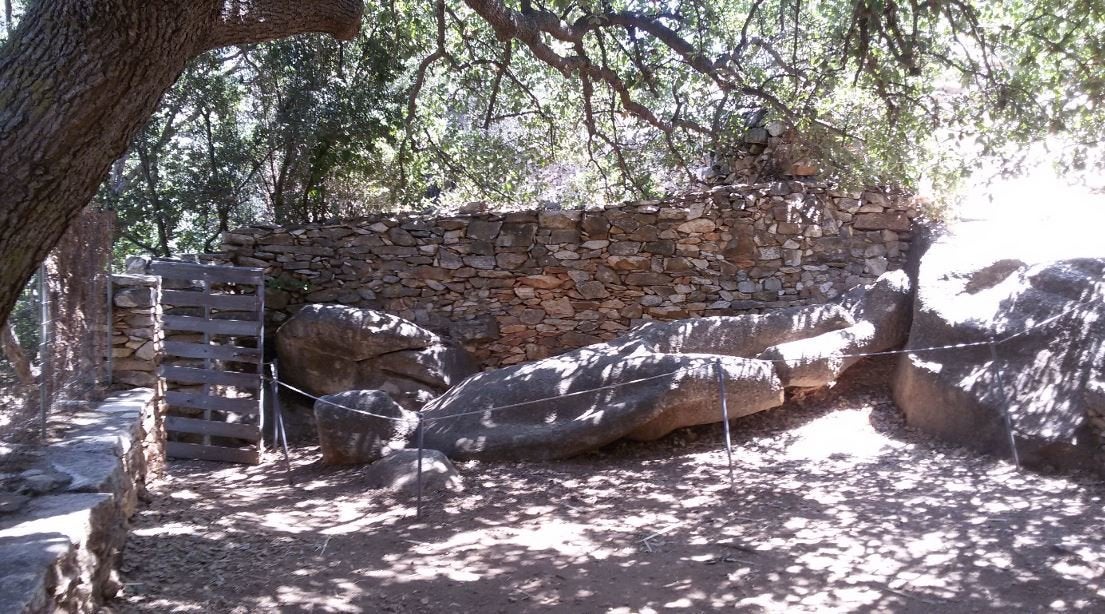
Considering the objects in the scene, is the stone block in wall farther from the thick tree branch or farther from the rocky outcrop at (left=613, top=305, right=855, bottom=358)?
the thick tree branch

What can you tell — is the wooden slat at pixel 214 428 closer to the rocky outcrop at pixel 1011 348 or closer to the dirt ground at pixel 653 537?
the dirt ground at pixel 653 537

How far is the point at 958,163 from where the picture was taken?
8.89 metres

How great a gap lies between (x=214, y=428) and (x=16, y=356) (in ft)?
12.1

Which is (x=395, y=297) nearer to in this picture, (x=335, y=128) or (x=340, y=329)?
(x=340, y=329)

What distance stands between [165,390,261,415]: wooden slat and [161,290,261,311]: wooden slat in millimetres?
773

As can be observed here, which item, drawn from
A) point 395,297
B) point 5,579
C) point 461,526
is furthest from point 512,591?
point 395,297

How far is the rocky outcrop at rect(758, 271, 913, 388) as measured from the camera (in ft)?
24.7

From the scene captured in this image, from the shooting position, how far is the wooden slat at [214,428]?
768 cm

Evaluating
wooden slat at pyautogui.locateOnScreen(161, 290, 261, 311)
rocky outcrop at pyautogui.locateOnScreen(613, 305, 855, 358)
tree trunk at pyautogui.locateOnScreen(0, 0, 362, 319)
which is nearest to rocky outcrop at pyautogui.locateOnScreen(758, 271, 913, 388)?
rocky outcrop at pyautogui.locateOnScreen(613, 305, 855, 358)

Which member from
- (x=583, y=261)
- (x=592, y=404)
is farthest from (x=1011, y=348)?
(x=583, y=261)

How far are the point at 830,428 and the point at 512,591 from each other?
13.1 feet

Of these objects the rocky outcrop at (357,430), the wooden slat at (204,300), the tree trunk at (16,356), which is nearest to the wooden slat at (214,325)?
the wooden slat at (204,300)

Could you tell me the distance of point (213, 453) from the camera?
7.66 m

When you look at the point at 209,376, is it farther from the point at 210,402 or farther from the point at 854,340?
the point at 854,340
